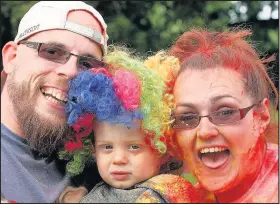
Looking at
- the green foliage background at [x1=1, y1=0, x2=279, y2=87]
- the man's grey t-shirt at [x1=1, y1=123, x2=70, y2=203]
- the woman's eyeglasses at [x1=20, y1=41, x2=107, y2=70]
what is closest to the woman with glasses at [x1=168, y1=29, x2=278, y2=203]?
the woman's eyeglasses at [x1=20, y1=41, x2=107, y2=70]

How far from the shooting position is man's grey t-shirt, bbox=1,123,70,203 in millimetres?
3014

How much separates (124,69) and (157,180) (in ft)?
2.01

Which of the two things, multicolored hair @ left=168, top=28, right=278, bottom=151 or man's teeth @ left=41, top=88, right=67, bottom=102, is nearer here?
multicolored hair @ left=168, top=28, right=278, bottom=151

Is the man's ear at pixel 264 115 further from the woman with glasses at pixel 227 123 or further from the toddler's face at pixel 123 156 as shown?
the toddler's face at pixel 123 156

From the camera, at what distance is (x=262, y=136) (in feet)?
9.33

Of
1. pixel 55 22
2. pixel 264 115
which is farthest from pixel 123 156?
pixel 55 22

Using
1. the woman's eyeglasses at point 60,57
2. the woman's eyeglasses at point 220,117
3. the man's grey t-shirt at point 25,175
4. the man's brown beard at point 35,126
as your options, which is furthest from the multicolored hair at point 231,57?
the man's grey t-shirt at point 25,175

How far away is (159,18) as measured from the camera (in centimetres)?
679

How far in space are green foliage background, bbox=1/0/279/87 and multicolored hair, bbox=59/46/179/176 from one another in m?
3.43

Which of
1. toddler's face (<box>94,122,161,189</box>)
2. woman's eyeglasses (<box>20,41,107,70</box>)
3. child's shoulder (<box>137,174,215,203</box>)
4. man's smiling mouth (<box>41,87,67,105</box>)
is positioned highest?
woman's eyeglasses (<box>20,41,107,70</box>)

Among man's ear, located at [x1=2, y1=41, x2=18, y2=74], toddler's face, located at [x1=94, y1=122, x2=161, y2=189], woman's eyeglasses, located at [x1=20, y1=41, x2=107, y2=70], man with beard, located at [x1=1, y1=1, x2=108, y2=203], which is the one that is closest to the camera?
toddler's face, located at [x1=94, y1=122, x2=161, y2=189]

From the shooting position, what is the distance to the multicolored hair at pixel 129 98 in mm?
2898

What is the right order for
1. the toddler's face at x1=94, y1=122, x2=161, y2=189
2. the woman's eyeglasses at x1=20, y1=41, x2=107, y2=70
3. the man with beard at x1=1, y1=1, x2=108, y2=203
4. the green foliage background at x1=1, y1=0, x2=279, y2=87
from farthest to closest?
1. the green foliage background at x1=1, y1=0, x2=279, y2=87
2. the woman's eyeglasses at x1=20, y1=41, x2=107, y2=70
3. the man with beard at x1=1, y1=1, x2=108, y2=203
4. the toddler's face at x1=94, y1=122, x2=161, y2=189

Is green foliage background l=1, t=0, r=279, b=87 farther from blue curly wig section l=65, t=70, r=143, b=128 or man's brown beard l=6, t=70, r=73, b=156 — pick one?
blue curly wig section l=65, t=70, r=143, b=128
